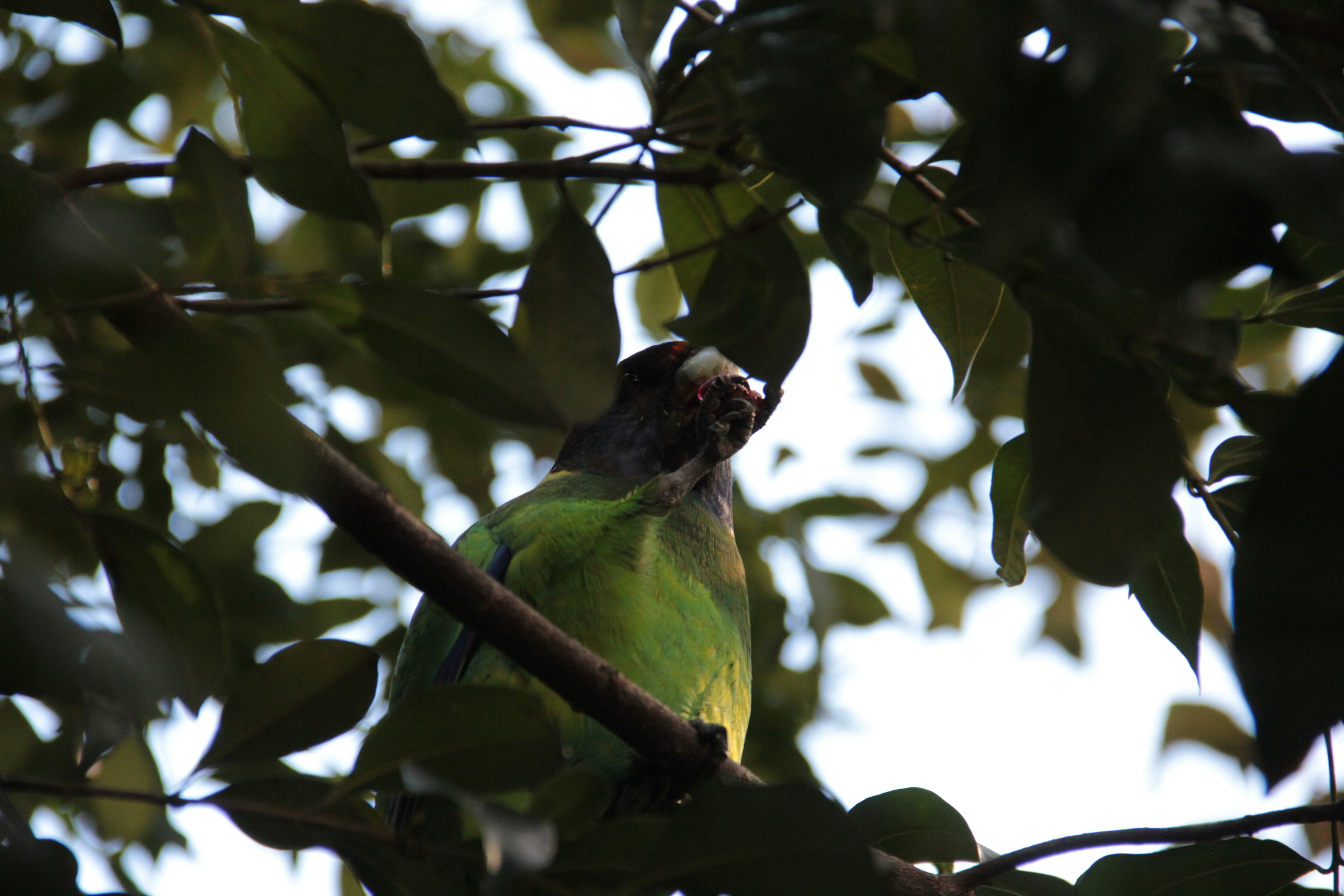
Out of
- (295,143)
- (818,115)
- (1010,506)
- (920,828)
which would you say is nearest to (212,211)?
(295,143)

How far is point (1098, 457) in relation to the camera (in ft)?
3.45

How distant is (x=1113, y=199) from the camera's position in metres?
0.80

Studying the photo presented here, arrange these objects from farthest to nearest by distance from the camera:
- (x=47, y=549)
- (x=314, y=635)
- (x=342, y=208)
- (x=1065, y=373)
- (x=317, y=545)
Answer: (x=317, y=545)
(x=314, y=635)
(x=47, y=549)
(x=342, y=208)
(x=1065, y=373)

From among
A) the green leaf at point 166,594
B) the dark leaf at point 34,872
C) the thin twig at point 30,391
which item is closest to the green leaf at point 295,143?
the thin twig at point 30,391

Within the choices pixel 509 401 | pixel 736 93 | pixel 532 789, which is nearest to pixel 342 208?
pixel 509 401

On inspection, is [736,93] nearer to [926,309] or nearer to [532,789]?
[926,309]

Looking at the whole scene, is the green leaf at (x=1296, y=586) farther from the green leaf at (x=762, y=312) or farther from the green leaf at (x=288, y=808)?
the green leaf at (x=288, y=808)

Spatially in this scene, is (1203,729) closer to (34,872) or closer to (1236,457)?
(1236,457)

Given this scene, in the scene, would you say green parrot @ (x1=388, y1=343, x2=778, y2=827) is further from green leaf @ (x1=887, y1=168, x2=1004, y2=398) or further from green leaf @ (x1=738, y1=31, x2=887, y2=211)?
green leaf @ (x1=738, y1=31, x2=887, y2=211)

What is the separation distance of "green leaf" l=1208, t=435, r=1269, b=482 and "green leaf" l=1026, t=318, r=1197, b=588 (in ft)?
1.27

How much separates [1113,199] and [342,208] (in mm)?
901

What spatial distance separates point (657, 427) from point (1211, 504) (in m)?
1.85

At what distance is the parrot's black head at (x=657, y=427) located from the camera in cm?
296

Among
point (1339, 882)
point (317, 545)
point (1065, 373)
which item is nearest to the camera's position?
point (1065, 373)
